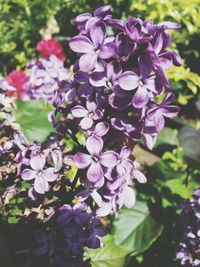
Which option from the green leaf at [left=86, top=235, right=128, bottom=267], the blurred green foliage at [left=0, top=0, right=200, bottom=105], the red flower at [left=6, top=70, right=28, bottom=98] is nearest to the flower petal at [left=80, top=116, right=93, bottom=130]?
the green leaf at [left=86, top=235, right=128, bottom=267]

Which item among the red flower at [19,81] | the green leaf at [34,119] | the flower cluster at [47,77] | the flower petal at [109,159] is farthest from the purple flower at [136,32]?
the red flower at [19,81]

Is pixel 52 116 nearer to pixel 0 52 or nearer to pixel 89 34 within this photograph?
pixel 89 34

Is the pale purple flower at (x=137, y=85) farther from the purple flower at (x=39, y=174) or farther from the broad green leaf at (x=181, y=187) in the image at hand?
the broad green leaf at (x=181, y=187)

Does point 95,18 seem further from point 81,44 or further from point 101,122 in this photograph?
point 101,122

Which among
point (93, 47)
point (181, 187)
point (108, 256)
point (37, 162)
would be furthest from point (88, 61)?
point (181, 187)

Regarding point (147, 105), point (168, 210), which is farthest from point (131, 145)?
point (168, 210)

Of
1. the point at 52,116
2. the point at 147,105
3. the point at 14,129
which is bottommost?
the point at 14,129
